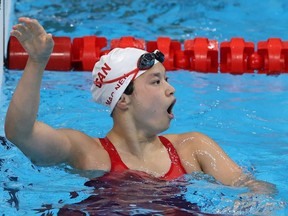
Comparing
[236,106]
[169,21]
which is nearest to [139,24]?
[169,21]

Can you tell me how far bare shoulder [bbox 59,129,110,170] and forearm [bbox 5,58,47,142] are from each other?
33 centimetres

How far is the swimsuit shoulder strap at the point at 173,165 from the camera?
11.4 ft

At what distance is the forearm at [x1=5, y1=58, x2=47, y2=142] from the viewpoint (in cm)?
293

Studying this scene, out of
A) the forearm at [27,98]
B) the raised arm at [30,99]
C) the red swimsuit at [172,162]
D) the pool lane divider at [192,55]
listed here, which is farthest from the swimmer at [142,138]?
the pool lane divider at [192,55]

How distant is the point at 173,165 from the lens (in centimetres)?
350

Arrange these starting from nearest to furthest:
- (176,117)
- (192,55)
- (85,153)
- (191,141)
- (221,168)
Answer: (85,153) < (221,168) < (191,141) < (176,117) < (192,55)

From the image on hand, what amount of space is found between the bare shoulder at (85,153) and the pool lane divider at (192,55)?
7.83 ft

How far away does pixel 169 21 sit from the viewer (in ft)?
23.2

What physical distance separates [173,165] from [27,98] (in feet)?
2.80

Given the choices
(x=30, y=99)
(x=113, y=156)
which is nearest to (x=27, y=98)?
(x=30, y=99)

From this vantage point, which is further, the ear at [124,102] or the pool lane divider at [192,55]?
the pool lane divider at [192,55]

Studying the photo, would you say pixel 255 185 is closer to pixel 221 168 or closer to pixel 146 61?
pixel 221 168

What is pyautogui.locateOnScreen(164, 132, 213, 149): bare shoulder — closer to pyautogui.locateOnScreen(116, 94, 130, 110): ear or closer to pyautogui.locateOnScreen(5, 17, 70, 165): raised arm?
pyautogui.locateOnScreen(116, 94, 130, 110): ear

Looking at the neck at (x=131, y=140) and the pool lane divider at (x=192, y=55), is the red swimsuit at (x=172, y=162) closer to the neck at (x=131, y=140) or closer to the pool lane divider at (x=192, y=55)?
the neck at (x=131, y=140)
